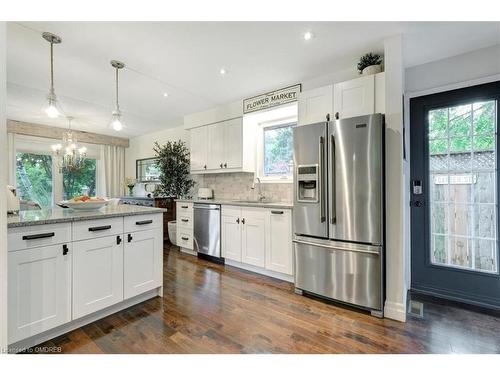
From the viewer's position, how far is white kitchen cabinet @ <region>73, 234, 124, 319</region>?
1814mm

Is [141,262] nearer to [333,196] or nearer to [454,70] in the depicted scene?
[333,196]

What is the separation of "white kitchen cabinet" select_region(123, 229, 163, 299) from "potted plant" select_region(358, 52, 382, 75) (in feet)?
8.48

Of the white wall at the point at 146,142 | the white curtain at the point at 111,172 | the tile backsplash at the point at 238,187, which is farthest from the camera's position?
the white curtain at the point at 111,172

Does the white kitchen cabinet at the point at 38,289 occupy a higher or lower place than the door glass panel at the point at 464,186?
lower

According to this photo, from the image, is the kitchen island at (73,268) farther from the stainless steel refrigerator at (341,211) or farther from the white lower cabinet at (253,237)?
the stainless steel refrigerator at (341,211)

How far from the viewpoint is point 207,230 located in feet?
12.3

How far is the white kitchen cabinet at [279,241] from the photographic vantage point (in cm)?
284

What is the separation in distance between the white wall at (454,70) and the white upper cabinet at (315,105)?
0.95 m

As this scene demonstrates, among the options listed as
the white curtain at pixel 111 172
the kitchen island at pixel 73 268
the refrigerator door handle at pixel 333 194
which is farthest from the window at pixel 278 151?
the white curtain at pixel 111 172

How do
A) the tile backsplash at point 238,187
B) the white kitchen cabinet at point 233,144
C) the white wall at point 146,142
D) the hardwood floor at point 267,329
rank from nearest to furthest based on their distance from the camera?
the hardwood floor at point 267,329, the tile backsplash at point 238,187, the white kitchen cabinet at point 233,144, the white wall at point 146,142

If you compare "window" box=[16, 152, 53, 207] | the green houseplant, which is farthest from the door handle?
"window" box=[16, 152, 53, 207]

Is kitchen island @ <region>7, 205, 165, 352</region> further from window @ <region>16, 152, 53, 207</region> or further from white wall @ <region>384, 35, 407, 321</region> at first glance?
window @ <region>16, 152, 53, 207</region>
